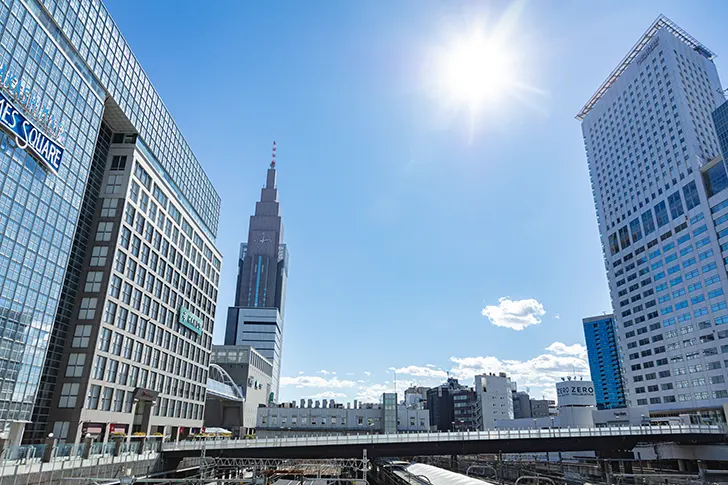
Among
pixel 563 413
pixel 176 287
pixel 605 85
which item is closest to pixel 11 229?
pixel 176 287

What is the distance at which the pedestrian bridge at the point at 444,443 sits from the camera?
65688 mm

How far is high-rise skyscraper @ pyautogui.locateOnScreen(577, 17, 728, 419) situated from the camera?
366 feet

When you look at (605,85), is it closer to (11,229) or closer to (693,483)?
(693,483)

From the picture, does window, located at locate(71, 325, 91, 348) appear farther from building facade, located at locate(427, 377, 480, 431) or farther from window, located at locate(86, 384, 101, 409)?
building facade, located at locate(427, 377, 480, 431)

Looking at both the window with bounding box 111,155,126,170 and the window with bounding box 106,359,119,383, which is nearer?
the window with bounding box 106,359,119,383

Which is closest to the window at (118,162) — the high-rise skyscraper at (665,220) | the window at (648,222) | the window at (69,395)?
the window at (69,395)

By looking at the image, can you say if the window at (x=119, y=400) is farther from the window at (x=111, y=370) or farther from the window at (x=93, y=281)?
the window at (x=93, y=281)

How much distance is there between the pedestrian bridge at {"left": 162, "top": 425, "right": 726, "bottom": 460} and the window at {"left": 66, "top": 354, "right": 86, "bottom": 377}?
49.6ft

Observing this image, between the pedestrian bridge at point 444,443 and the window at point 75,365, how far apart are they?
15.1 metres

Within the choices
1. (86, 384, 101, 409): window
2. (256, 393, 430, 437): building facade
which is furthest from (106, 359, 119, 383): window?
(256, 393, 430, 437): building facade

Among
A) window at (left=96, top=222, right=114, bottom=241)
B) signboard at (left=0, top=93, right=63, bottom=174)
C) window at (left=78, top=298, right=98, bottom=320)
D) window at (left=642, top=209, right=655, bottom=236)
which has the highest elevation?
window at (left=642, top=209, right=655, bottom=236)

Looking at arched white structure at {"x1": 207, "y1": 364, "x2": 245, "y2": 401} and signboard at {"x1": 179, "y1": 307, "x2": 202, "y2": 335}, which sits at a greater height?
signboard at {"x1": 179, "y1": 307, "x2": 202, "y2": 335}

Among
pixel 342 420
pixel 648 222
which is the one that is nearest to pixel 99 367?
pixel 342 420

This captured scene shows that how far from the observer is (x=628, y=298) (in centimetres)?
13912
